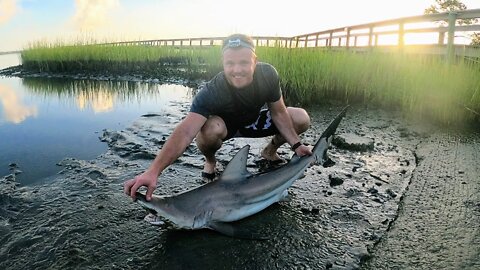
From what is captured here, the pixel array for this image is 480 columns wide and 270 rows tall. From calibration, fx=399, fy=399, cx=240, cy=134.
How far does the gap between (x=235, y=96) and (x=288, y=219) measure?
1.08 metres

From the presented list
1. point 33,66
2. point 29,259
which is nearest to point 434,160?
point 29,259

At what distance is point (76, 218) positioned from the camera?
2.79m

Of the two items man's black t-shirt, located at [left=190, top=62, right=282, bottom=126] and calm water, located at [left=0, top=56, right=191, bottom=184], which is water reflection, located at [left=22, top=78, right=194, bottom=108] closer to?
calm water, located at [left=0, top=56, right=191, bottom=184]

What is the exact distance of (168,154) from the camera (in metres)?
2.59

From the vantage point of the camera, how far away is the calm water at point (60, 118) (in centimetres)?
460

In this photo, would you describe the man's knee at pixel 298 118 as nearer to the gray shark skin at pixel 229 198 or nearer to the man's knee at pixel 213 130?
the man's knee at pixel 213 130

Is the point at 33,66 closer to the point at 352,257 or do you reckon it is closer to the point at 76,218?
the point at 76,218

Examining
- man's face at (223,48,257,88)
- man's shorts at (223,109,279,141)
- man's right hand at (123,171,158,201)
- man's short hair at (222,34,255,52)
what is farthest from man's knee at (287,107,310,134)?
man's right hand at (123,171,158,201)

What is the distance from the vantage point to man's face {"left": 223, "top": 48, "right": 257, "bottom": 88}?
115 inches

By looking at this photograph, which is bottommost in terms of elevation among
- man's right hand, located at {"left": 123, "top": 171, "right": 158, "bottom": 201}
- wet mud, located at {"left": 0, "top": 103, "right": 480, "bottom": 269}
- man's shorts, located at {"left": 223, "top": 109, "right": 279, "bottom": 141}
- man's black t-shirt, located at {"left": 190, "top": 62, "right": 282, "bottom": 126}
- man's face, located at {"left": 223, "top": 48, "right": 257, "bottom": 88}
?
wet mud, located at {"left": 0, "top": 103, "right": 480, "bottom": 269}

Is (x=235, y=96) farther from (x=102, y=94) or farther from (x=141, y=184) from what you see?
(x=102, y=94)

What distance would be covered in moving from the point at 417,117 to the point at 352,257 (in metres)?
4.19

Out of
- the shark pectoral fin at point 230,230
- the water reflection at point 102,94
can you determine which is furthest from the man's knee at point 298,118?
the water reflection at point 102,94

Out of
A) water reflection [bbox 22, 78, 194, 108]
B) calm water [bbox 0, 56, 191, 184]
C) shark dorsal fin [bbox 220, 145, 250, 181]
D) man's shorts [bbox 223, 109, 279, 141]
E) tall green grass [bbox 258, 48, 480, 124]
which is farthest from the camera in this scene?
water reflection [bbox 22, 78, 194, 108]
